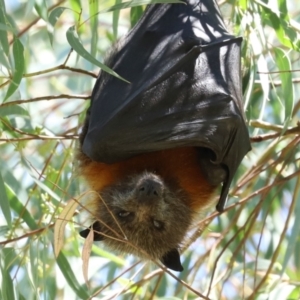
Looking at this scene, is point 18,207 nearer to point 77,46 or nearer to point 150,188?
point 150,188

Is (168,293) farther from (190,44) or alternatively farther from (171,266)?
(190,44)

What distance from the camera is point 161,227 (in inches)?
182

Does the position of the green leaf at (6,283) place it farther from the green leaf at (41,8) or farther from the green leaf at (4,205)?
the green leaf at (41,8)

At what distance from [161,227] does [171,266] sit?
24 cm

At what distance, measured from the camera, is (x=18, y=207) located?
14.2 feet

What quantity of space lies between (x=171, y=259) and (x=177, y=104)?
104 centimetres

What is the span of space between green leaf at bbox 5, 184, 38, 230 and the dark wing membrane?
517 millimetres

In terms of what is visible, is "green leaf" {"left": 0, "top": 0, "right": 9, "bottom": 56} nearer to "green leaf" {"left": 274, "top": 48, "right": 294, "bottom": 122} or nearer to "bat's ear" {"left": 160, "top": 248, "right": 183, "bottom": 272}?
"green leaf" {"left": 274, "top": 48, "right": 294, "bottom": 122}

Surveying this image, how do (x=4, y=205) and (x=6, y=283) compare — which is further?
(x=6, y=283)

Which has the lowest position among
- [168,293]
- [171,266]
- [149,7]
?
[168,293]

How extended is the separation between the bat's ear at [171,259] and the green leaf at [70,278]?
1.88ft

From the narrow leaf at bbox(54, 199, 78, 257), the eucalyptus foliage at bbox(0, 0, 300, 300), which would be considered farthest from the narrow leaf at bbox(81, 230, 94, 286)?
the narrow leaf at bbox(54, 199, 78, 257)

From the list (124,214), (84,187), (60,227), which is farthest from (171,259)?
(60,227)

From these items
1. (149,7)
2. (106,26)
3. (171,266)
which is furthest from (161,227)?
(106,26)
